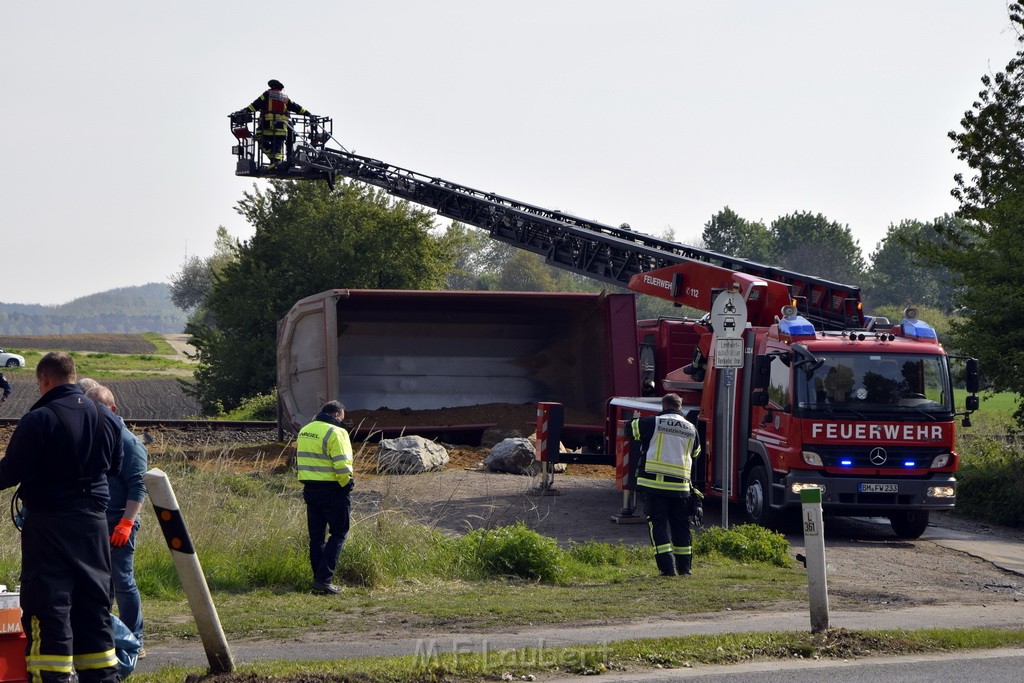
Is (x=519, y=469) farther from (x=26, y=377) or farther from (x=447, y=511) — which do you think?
(x=26, y=377)

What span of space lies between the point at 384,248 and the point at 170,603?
2544 centimetres

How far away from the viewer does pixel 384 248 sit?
3441 cm

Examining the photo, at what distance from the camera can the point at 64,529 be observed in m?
5.85

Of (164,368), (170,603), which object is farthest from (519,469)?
(164,368)

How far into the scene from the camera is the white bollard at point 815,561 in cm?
803

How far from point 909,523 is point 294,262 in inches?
896

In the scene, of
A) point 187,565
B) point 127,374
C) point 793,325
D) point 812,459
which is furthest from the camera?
point 127,374

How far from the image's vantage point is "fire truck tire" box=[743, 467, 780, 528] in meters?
13.7

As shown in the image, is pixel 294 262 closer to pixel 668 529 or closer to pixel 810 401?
pixel 810 401

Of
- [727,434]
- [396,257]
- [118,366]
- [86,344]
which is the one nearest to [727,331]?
[727,434]

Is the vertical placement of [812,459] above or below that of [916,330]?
below

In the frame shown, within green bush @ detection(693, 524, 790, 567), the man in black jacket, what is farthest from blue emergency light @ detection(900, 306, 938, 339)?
the man in black jacket

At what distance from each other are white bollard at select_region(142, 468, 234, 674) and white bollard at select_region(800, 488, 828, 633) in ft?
12.8

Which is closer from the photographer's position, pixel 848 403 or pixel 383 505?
pixel 383 505
